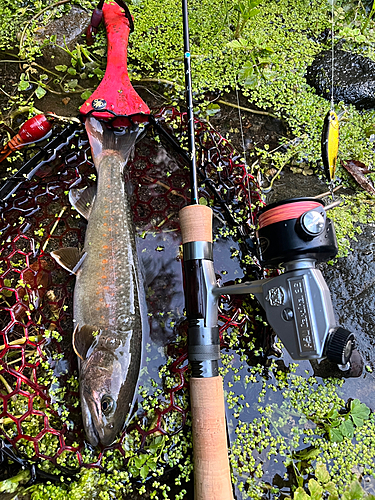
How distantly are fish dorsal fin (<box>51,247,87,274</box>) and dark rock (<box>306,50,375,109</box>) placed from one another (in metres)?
2.53

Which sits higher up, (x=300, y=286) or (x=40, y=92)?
(x=40, y=92)

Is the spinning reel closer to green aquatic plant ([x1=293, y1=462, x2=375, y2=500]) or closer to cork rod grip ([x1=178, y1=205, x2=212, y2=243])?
cork rod grip ([x1=178, y1=205, x2=212, y2=243])

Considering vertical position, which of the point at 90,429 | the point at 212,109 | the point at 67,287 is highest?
the point at 212,109

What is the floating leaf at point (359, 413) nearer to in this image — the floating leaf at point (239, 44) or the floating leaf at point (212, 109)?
the floating leaf at point (212, 109)

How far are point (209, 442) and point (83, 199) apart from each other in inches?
68.6

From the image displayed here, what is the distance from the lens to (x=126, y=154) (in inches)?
105

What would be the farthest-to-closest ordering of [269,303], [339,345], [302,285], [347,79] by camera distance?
[347,79], [269,303], [302,285], [339,345]

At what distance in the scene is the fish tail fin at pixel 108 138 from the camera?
261 cm

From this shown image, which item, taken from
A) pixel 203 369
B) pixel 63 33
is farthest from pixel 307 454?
pixel 63 33

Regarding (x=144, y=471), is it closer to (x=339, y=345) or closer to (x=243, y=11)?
(x=339, y=345)

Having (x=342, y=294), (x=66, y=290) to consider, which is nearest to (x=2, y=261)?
(x=66, y=290)

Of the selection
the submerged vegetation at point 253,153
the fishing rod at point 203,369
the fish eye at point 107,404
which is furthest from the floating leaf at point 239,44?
the fish eye at point 107,404

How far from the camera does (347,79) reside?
3264 millimetres

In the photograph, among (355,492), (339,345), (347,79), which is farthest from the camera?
(347,79)
